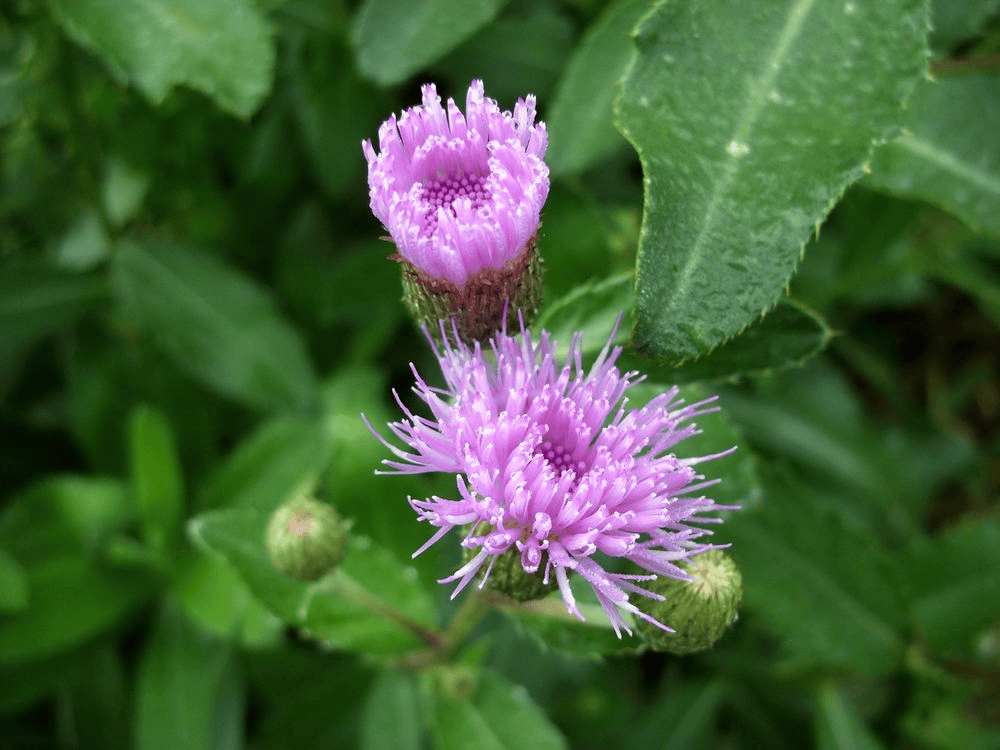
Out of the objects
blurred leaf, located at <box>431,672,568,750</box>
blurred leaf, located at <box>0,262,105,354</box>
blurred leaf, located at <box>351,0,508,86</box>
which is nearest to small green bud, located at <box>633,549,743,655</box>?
blurred leaf, located at <box>431,672,568,750</box>

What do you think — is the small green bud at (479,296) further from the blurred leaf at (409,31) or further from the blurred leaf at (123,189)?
the blurred leaf at (123,189)

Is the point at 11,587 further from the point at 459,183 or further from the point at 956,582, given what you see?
the point at 956,582

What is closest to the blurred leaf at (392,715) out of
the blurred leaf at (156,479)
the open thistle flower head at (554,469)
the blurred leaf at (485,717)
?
the blurred leaf at (485,717)

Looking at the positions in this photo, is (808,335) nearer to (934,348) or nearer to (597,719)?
(597,719)

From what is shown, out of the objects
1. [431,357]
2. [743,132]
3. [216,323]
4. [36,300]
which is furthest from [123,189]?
[743,132]

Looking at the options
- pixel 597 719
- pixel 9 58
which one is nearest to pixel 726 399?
pixel 597 719
